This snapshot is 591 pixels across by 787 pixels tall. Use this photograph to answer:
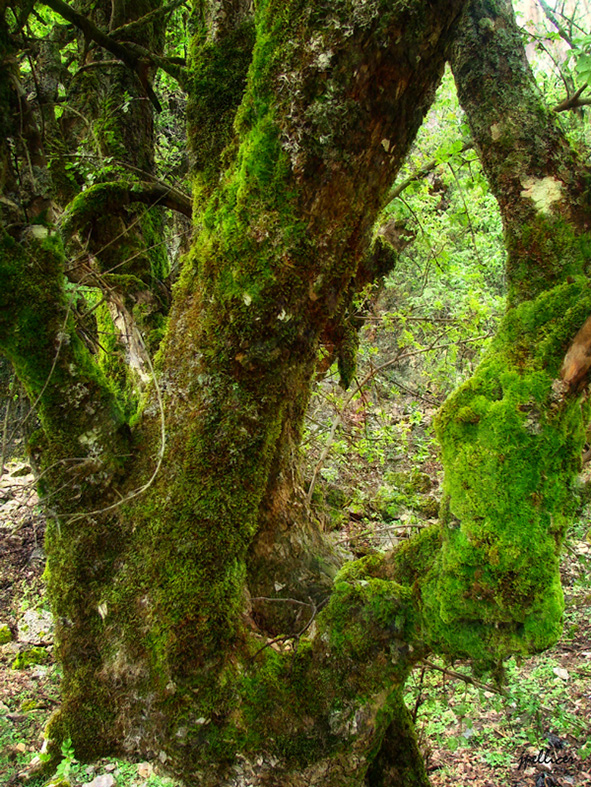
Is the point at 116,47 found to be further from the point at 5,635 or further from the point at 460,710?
the point at 5,635

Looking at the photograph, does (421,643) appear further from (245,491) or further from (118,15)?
(118,15)

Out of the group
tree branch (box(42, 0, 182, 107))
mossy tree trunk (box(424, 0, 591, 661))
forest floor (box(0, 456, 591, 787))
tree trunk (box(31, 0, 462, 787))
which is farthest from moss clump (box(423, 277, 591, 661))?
tree branch (box(42, 0, 182, 107))

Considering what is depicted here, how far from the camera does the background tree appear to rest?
6.19 feet

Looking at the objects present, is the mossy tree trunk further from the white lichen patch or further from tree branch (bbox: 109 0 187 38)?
tree branch (bbox: 109 0 187 38)

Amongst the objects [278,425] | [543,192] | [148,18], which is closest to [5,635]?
[278,425]

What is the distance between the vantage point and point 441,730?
3.80 meters

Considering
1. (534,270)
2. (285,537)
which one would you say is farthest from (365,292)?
(285,537)

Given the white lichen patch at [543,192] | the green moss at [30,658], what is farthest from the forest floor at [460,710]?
the white lichen patch at [543,192]

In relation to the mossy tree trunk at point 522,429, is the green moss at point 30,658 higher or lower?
lower

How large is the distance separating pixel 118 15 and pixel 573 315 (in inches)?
160

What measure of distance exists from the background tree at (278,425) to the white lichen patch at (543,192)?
0.04 ft

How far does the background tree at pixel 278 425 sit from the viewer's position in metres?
1.89

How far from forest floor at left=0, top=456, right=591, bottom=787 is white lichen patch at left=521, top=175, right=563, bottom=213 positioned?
2274 mm

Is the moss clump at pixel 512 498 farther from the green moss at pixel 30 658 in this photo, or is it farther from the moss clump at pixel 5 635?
the moss clump at pixel 5 635
